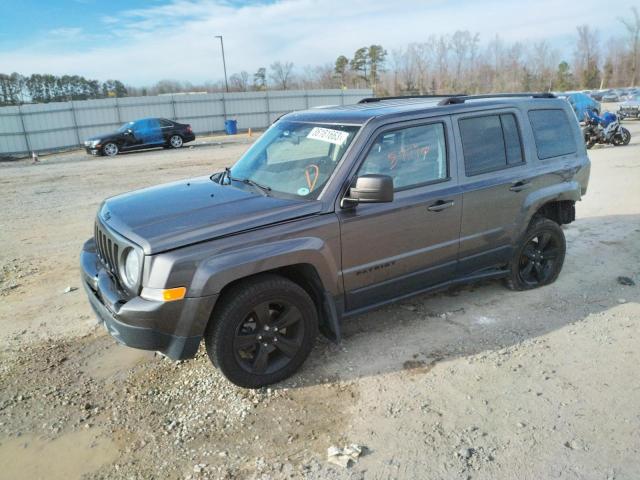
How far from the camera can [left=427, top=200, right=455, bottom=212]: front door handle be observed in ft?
13.1

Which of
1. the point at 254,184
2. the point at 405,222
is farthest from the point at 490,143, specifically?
the point at 254,184

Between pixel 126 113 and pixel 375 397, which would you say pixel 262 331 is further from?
pixel 126 113

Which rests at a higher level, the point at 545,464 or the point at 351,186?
the point at 351,186

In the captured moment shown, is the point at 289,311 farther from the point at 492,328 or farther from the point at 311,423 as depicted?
the point at 492,328

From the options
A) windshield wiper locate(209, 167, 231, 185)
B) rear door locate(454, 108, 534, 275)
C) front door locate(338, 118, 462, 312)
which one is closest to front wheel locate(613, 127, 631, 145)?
rear door locate(454, 108, 534, 275)

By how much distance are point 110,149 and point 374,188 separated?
19.9 m

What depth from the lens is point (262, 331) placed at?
3.43 metres

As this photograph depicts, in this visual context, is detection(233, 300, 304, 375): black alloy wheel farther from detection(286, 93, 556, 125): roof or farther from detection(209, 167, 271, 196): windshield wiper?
detection(286, 93, 556, 125): roof

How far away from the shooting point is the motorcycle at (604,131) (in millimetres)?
16625

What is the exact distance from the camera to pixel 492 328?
432 cm

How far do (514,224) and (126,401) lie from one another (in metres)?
3.65

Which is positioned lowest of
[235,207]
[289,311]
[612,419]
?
[612,419]

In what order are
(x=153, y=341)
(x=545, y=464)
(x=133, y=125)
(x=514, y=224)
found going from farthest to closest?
(x=133, y=125) → (x=514, y=224) → (x=153, y=341) → (x=545, y=464)

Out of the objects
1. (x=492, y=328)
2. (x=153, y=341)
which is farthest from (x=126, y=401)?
(x=492, y=328)
